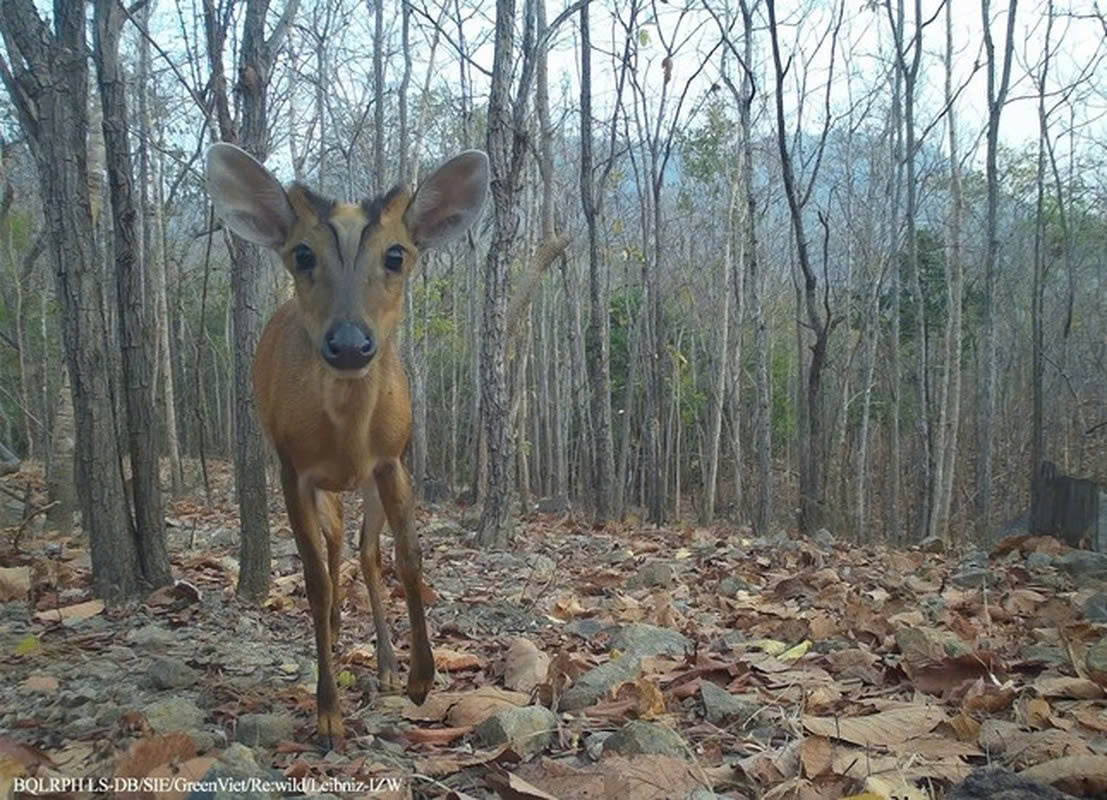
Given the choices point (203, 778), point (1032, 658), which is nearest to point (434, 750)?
point (203, 778)

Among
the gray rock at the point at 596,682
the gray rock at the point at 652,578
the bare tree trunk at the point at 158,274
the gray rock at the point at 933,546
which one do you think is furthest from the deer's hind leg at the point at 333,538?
the bare tree trunk at the point at 158,274

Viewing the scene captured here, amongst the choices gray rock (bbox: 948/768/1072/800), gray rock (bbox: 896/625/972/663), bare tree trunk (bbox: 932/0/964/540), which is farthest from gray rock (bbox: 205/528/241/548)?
bare tree trunk (bbox: 932/0/964/540)

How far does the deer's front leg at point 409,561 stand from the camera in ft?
11.7

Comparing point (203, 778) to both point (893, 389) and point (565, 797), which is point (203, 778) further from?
point (893, 389)

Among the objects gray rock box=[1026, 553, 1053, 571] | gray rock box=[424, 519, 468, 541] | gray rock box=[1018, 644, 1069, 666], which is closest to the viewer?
gray rock box=[1018, 644, 1069, 666]

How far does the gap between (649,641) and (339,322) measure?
2.01 meters

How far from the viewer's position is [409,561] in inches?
149

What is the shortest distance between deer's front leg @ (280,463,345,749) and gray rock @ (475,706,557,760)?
50 centimetres

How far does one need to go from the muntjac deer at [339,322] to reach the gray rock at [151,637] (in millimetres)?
1011

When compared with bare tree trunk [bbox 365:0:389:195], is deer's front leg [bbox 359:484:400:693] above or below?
below

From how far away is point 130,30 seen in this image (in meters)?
20.2

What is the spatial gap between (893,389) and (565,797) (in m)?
18.6

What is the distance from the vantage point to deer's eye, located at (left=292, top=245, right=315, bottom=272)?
12.2 feet

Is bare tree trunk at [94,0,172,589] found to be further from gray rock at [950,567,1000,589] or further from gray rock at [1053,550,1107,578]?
gray rock at [1053,550,1107,578]
